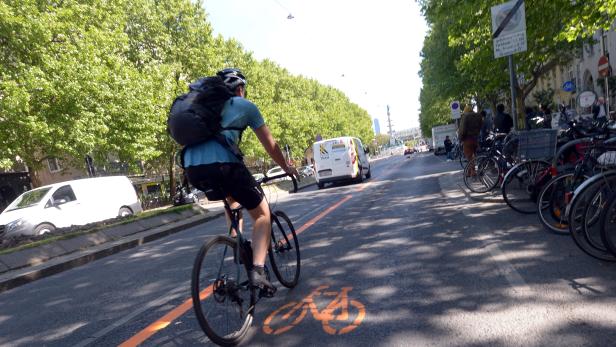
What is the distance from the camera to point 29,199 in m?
12.6

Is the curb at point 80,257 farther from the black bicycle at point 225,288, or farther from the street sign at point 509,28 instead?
the street sign at point 509,28

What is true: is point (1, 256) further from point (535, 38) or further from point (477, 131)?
point (535, 38)

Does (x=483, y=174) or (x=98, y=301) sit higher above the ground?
(x=483, y=174)

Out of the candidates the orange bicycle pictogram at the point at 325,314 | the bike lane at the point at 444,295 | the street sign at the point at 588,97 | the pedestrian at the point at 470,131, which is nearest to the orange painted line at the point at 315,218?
the bike lane at the point at 444,295

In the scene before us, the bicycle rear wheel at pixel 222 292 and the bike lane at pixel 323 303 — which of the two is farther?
the bike lane at pixel 323 303

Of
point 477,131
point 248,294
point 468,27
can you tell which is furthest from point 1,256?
point 468,27

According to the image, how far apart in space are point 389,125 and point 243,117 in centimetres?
15476

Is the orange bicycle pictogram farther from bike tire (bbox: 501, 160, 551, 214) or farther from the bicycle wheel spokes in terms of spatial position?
bike tire (bbox: 501, 160, 551, 214)

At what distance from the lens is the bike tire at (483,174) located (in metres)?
8.07

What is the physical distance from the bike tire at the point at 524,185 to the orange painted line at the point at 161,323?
4663 mm

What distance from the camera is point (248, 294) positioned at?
3.20 meters

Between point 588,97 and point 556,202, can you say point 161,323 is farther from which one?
point 588,97

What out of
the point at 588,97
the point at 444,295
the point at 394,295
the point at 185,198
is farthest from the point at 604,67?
the point at 185,198

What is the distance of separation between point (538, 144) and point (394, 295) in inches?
144
